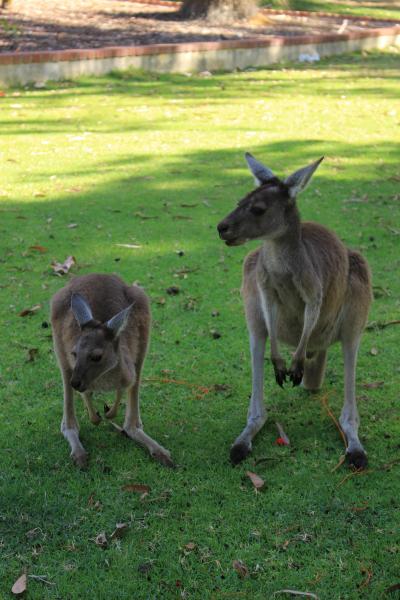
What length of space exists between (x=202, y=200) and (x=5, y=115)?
10.1ft

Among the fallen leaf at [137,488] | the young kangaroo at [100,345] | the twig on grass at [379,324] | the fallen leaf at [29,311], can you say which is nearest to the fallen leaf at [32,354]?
the fallen leaf at [29,311]

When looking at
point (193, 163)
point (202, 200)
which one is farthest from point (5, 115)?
point (202, 200)

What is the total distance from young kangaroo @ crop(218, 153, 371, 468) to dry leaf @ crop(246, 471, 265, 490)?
10 cm

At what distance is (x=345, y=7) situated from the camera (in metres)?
17.0

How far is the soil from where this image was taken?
10578mm

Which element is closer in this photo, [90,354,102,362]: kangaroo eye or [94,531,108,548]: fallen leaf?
[94,531,108,548]: fallen leaf

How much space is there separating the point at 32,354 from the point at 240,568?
1720 mm

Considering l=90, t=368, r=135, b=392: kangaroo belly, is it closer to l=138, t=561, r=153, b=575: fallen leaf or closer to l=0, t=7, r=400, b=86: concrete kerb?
l=138, t=561, r=153, b=575: fallen leaf

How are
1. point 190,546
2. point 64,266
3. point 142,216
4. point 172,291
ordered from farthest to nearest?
point 142,216 → point 64,266 → point 172,291 → point 190,546

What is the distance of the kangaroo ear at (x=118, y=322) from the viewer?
2902 millimetres

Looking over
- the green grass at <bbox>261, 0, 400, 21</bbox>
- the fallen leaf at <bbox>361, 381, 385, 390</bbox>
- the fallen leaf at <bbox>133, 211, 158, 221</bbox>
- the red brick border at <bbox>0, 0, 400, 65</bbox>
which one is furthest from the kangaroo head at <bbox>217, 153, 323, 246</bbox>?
the green grass at <bbox>261, 0, 400, 21</bbox>

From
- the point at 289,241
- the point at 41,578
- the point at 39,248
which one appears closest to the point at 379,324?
the point at 289,241

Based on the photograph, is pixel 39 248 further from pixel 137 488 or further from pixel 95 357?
pixel 137 488

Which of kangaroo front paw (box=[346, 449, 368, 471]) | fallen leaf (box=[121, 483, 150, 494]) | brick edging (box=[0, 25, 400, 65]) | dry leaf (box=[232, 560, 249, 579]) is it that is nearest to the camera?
dry leaf (box=[232, 560, 249, 579])
